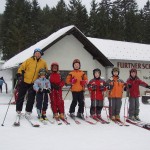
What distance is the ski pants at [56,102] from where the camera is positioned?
8.47m

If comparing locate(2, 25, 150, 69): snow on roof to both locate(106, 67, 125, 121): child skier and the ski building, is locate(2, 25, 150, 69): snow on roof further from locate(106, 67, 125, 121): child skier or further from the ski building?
locate(106, 67, 125, 121): child skier

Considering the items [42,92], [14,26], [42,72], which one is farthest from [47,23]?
[42,92]

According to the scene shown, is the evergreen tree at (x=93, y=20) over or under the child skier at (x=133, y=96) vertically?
over

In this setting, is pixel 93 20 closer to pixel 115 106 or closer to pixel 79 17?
pixel 79 17

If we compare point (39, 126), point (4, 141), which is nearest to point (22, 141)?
point (4, 141)

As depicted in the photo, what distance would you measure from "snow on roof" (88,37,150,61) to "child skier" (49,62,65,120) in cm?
1228

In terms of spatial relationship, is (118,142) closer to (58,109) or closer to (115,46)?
(58,109)

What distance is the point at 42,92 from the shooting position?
820 cm

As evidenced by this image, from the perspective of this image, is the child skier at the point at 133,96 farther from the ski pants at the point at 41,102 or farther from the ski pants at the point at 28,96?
the ski pants at the point at 28,96

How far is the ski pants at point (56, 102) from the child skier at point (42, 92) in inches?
13.3

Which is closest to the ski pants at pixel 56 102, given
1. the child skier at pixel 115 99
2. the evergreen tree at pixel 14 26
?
the child skier at pixel 115 99

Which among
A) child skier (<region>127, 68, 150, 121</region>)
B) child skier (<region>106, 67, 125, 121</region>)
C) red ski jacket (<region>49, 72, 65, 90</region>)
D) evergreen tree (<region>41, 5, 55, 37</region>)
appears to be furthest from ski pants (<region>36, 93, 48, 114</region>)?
evergreen tree (<region>41, 5, 55, 37</region>)

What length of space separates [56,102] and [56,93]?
0.27 metres

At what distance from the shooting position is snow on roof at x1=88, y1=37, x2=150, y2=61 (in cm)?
2142
